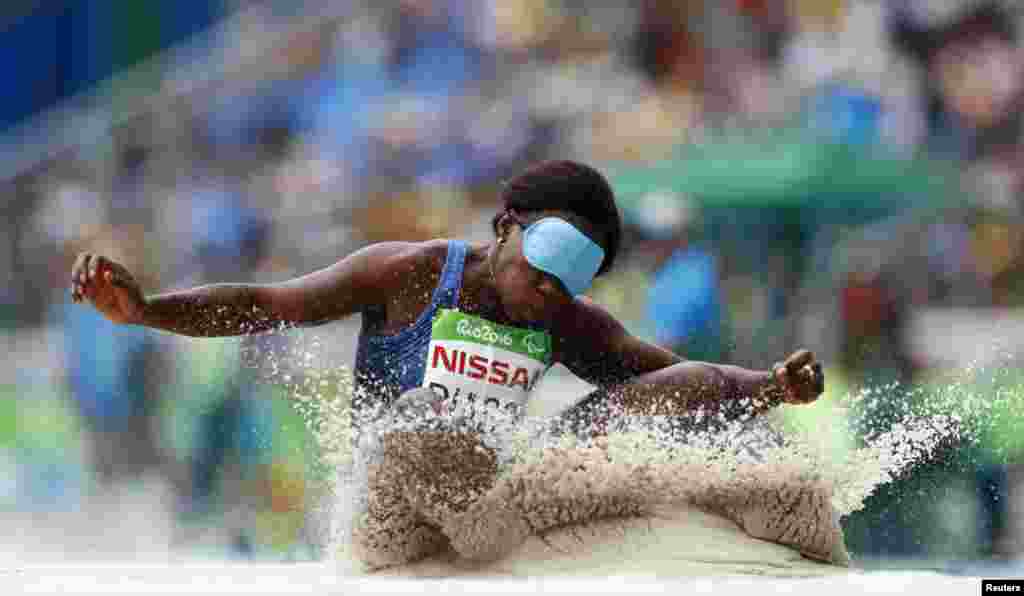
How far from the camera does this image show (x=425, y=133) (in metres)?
10.6

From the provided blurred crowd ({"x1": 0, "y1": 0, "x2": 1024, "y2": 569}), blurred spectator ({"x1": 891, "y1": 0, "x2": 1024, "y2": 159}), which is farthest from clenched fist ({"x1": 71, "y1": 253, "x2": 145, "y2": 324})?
blurred spectator ({"x1": 891, "y1": 0, "x2": 1024, "y2": 159})

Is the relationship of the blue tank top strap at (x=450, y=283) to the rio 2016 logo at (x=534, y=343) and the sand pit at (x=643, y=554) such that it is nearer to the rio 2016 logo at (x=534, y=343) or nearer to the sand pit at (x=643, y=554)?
the rio 2016 logo at (x=534, y=343)

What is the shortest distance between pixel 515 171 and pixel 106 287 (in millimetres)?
6382

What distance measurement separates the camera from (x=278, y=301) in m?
4.28

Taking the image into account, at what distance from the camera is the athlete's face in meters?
4.18

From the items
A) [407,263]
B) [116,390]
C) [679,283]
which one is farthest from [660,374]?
[116,390]

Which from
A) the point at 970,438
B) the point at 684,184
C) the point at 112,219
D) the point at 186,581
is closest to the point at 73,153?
the point at 112,219

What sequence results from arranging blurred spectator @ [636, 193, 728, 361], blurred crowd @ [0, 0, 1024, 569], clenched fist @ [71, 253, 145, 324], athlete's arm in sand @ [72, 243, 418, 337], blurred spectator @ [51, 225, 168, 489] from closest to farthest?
clenched fist @ [71, 253, 145, 324] → athlete's arm in sand @ [72, 243, 418, 337] → blurred spectator @ [636, 193, 728, 361] → blurred crowd @ [0, 0, 1024, 569] → blurred spectator @ [51, 225, 168, 489]

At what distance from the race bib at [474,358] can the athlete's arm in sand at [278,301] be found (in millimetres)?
193

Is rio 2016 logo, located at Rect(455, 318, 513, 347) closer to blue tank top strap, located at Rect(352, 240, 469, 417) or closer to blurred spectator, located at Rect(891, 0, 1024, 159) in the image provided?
blue tank top strap, located at Rect(352, 240, 469, 417)

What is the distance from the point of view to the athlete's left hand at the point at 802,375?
4117 mm

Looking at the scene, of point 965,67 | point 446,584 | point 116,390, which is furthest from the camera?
point 965,67

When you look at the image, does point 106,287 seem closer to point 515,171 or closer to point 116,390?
point 116,390

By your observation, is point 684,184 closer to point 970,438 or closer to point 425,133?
point 425,133
